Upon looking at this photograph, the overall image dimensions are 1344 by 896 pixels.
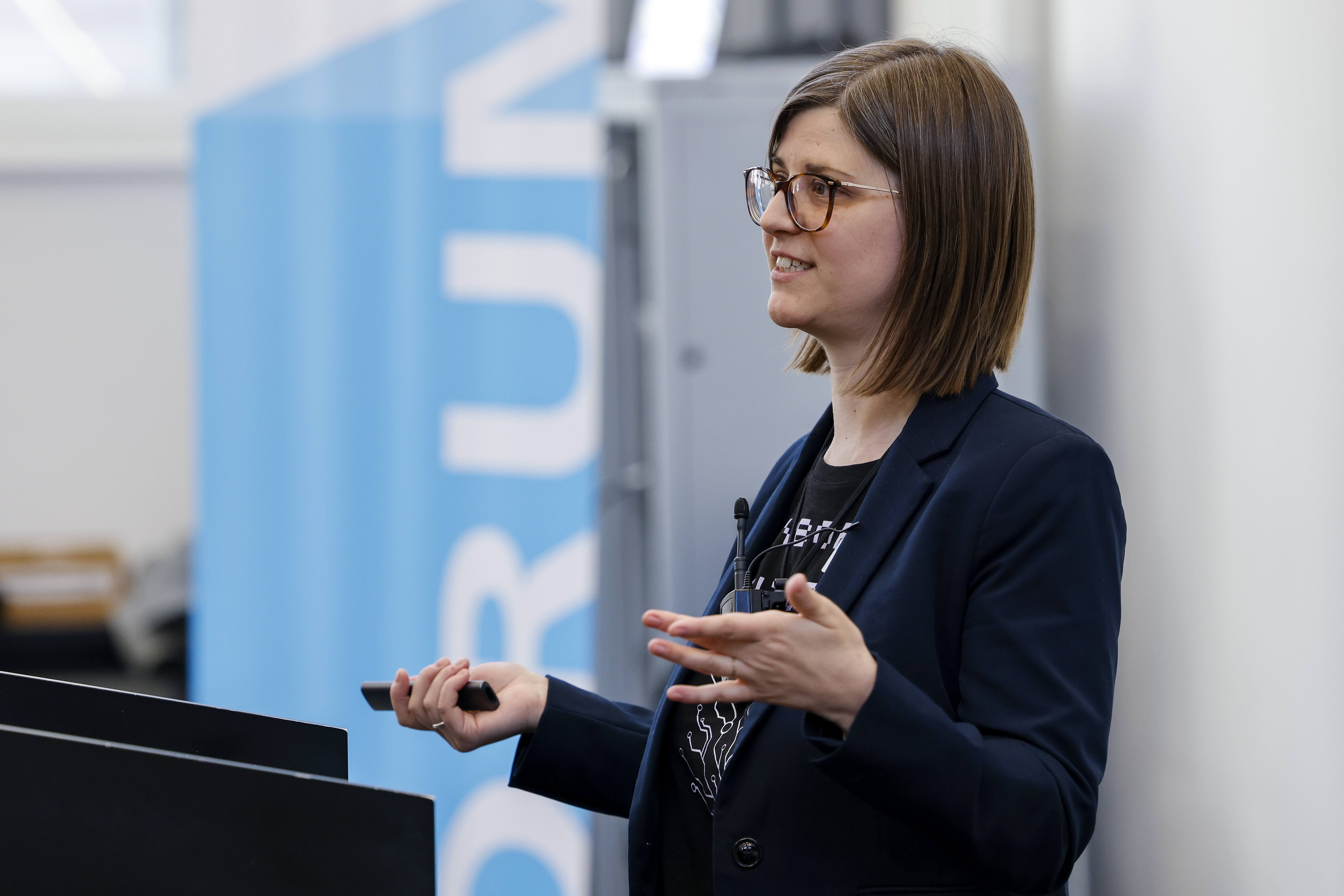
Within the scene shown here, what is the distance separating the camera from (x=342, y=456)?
2.30m

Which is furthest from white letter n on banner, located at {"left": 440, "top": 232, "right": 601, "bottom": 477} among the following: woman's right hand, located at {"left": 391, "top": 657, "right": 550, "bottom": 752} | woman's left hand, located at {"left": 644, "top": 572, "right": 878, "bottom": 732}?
woman's left hand, located at {"left": 644, "top": 572, "right": 878, "bottom": 732}

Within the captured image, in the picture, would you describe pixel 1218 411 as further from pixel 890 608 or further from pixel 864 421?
pixel 890 608

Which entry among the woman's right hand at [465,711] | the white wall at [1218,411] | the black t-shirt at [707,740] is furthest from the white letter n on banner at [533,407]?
the black t-shirt at [707,740]

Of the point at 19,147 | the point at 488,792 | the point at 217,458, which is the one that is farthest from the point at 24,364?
the point at 488,792

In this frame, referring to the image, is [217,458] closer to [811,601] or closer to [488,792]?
[488,792]

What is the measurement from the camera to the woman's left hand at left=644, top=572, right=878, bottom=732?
0.67 m

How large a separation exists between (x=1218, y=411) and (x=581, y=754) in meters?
0.74

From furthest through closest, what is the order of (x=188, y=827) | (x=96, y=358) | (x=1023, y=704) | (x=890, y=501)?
(x=96, y=358) < (x=890, y=501) < (x=1023, y=704) < (x=188, y=827)

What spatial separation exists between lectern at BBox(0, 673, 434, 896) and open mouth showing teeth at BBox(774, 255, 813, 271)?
1.89 ft

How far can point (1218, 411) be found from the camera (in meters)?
1.18

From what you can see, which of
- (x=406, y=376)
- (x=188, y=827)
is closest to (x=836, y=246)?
(x=188, y=827)

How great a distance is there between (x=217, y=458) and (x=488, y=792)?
86cm

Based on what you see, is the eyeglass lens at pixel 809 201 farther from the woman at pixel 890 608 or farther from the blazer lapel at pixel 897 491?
the blazer lapel at pixel 897 491

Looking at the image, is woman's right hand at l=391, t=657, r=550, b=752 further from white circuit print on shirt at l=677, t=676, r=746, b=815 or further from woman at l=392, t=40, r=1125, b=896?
white circuit print on shirt at l=677, t=676, r=746, b=815
